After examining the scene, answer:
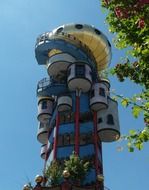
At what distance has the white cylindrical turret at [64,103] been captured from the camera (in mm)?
63125

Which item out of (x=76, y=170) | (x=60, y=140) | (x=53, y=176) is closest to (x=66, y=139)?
(x=60, y=140)

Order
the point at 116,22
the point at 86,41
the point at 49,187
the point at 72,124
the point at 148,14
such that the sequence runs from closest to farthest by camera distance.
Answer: the point at 148,14, the point at 116,22, the point at 49,187, the point at 72,124, the point at 86,41

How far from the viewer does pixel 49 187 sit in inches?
1531

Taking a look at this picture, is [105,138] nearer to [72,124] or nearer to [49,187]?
[72,124]

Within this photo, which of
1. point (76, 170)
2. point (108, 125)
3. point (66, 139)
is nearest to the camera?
point (76, 170)

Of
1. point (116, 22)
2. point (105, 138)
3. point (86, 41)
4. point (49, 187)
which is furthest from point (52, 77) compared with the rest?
point (116, 22)

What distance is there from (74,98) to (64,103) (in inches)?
100

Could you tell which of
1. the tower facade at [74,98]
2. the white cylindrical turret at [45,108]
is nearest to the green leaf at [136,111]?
Answer: the tower facade at [74,98]

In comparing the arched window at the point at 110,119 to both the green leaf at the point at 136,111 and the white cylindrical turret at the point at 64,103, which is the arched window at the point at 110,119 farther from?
the green leaf at the point at 136,111

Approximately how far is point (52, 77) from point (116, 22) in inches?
2110

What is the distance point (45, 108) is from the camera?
219 ft

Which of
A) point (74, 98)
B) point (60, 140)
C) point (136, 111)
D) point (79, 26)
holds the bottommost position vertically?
point (136, 111)

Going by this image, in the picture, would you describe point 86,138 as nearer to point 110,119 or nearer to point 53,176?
point 110,119

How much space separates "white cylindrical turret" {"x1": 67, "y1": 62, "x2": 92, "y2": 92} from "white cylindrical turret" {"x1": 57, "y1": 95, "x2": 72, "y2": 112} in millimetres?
2177
